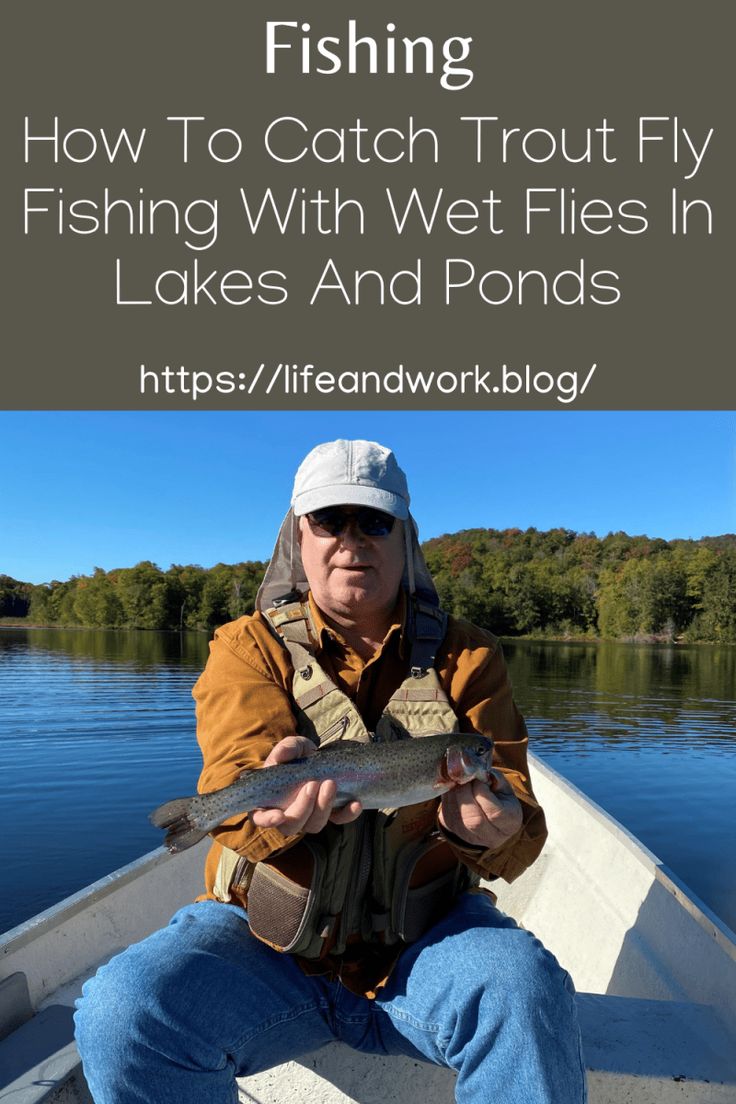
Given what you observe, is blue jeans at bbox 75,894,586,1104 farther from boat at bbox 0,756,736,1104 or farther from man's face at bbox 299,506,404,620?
man's face at bbox 299,506,404,620

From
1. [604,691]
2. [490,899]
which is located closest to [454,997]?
[490,899]

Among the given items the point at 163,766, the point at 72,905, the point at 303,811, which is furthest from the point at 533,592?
the point at 303,811

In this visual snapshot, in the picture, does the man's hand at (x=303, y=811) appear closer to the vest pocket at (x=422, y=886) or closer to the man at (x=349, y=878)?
the man at (x=349, y=878)

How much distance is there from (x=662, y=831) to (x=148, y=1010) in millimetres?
11395

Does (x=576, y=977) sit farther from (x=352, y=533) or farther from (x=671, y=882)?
(x=352, y=533)

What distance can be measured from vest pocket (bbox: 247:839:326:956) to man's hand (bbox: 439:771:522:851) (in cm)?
44

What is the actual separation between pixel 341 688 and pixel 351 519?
0.63 meters

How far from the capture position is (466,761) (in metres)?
2.31

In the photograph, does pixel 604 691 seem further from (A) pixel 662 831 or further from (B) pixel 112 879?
(B) pixel 112 879

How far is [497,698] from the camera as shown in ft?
8.89

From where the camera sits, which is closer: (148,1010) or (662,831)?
(148,1010)

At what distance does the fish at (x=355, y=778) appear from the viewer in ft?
7.39

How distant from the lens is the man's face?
2.76 m

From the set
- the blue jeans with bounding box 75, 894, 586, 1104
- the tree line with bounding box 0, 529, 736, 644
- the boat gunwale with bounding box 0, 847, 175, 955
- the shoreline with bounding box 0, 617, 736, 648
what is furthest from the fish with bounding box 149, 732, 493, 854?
the tree line with bounding box 0, 529, 736, 644
